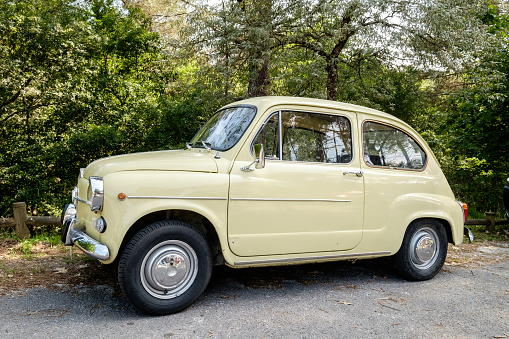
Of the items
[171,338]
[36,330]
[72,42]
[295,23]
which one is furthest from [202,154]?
[72,42]

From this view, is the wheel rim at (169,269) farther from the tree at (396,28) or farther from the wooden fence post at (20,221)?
the tree at (396,28)

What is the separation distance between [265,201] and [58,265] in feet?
9.75

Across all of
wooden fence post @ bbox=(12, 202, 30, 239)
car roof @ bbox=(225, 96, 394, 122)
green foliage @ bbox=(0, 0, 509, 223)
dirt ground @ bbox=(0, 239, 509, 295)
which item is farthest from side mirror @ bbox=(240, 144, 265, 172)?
green foliage @ bbox=(0, 0, 509, 223)

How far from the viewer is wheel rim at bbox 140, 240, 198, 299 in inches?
142

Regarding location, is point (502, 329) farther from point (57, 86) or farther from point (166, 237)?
point (57, 86)

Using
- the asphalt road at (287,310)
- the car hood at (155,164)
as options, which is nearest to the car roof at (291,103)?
the car hood at (155,164)

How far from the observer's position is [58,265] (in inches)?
203

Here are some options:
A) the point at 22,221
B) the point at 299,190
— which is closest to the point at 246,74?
the point at 22,221

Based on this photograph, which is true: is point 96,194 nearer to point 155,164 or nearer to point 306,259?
point 155,164

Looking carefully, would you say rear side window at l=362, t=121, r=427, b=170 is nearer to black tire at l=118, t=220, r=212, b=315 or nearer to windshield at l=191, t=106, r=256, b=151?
windshield at l=191, t=106, r=256, b=151

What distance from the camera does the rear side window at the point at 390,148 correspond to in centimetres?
479

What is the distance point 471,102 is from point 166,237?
8933mm

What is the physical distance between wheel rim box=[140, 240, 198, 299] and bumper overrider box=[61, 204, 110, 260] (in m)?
0.37

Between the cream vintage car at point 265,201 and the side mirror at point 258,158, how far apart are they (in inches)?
0.4
